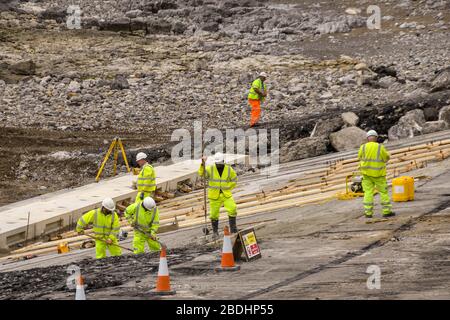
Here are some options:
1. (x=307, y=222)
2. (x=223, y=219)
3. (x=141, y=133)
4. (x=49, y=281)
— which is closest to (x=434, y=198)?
(x=307, y=222)

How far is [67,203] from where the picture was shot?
71.1 feet

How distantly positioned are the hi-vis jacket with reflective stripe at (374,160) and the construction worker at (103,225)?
400cm

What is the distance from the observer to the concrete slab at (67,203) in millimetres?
19750

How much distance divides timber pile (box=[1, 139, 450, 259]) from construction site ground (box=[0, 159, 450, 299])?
107cm

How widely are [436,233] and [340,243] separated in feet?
4.53

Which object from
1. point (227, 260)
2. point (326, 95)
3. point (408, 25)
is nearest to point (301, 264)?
point (227, 260)

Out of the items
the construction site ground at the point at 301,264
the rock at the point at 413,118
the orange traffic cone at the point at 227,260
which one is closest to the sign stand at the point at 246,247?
the construction site ground at the point at 301,264

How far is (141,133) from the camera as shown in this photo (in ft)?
108

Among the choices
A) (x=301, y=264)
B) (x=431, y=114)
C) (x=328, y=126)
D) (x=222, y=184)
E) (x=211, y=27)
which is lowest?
(x=301, y=264)

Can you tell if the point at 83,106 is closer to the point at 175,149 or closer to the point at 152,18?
the point at 175,149

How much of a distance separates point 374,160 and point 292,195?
4.16 m

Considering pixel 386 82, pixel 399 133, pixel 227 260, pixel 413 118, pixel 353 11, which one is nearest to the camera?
pixel 227 260

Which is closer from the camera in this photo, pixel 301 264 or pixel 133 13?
pixel 301 264

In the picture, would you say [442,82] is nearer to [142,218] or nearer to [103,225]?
[142,218]
